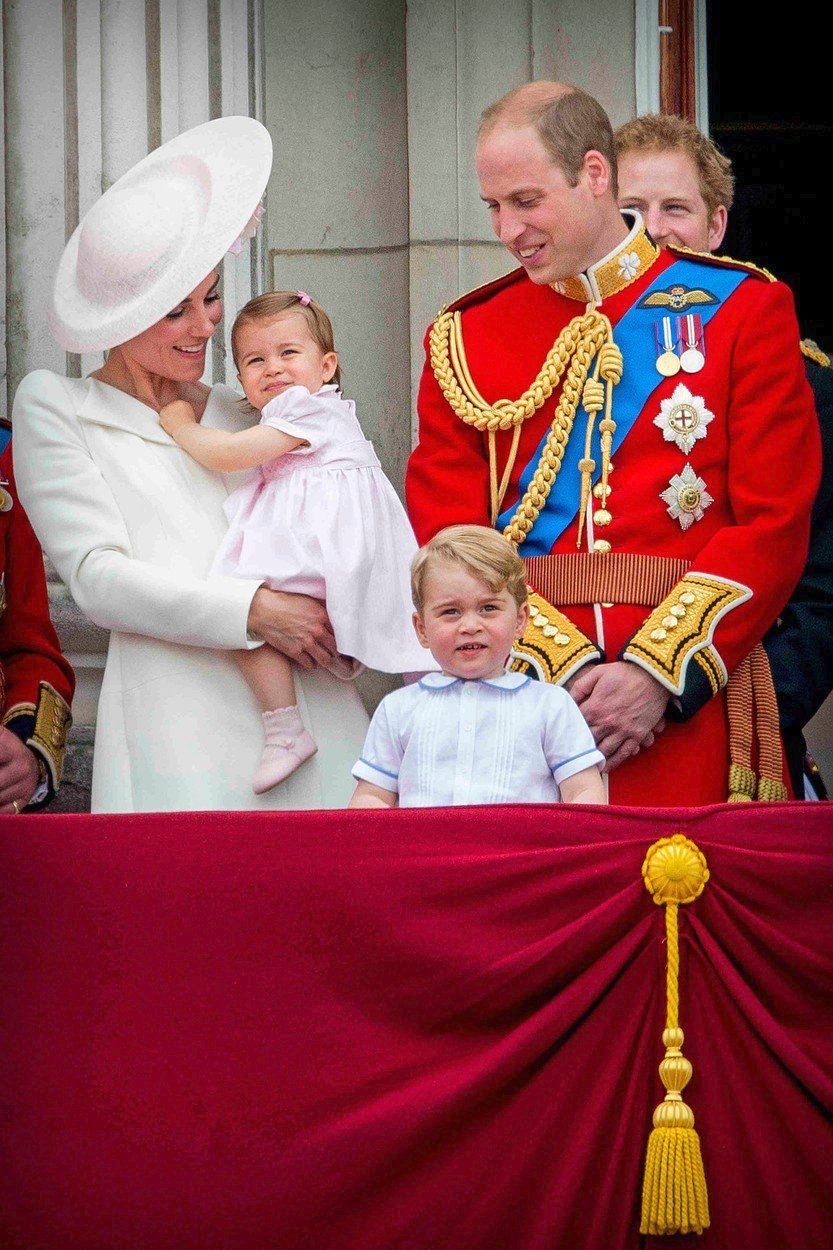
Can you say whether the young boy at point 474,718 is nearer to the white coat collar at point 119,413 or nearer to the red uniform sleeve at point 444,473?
the red uniform sleeve at point 444,473

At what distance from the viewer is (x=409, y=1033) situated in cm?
289

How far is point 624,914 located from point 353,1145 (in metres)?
0.47

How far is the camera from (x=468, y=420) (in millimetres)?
3586

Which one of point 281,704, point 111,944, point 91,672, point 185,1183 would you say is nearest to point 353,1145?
point 185,1183

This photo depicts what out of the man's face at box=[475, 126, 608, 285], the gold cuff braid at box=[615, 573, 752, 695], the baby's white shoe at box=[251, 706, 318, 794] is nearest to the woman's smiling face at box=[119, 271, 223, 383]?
the man's face at box=[475, 126, 608, 285]

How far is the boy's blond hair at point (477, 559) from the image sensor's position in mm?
3178

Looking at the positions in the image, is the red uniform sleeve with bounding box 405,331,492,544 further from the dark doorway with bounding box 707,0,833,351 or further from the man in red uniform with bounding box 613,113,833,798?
the dark doorway with bounding box 707,0,833,351

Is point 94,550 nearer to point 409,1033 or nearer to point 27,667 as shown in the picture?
point 27,667

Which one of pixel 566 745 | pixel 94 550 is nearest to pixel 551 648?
pixel 566 745

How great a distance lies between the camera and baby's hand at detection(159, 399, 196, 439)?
12.2 ft

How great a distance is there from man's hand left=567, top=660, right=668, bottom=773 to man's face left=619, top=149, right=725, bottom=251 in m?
1.00

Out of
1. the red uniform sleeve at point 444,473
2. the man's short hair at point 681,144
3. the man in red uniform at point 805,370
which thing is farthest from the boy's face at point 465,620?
the man's short hair at point 681,144

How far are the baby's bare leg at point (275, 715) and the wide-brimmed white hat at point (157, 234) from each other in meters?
0.60

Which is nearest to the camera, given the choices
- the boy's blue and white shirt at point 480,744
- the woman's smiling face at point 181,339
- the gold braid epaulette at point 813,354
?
the boy's blue and white shirt at point 480,744
